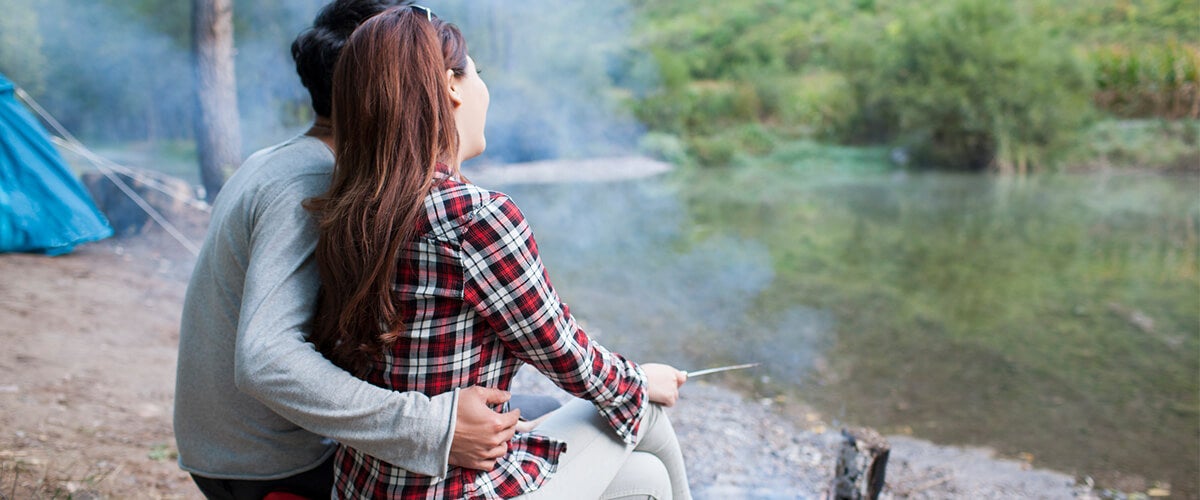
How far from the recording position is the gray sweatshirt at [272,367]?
0.97 m

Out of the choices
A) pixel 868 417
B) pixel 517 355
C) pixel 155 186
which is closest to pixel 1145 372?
pixel 868 417

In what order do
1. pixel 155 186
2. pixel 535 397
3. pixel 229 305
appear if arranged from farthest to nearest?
pixel 155 186 < pixel 535 397 < pixel 229 305

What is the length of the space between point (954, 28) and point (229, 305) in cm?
1768

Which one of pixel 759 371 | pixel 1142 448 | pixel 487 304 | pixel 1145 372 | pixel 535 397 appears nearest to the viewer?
pixel 487 304

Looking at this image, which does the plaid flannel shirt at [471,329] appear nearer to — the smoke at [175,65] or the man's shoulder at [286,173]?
the man's shoulder at [286,173]

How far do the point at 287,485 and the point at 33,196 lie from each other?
1.69 meters

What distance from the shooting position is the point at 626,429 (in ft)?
3.86

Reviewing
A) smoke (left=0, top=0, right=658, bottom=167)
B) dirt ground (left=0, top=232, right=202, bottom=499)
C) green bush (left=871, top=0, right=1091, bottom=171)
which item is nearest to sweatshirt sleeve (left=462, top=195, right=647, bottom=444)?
dirt ground (left=0, top=232, right=202, bottom=499)

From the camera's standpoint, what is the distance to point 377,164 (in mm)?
981

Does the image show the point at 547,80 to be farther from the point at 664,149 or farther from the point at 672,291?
the point at 672,291

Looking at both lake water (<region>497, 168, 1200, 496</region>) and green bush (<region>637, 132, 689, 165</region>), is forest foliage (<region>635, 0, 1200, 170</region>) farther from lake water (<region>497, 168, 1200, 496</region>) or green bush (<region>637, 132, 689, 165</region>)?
lake water (<region>497, 168, 1200, 496</region>)

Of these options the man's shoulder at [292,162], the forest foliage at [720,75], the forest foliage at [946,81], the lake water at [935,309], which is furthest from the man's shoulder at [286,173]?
the forest foliage at [946,81]

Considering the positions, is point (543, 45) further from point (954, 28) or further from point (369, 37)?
point (369, 37)

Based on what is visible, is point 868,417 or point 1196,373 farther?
point 1196,373
